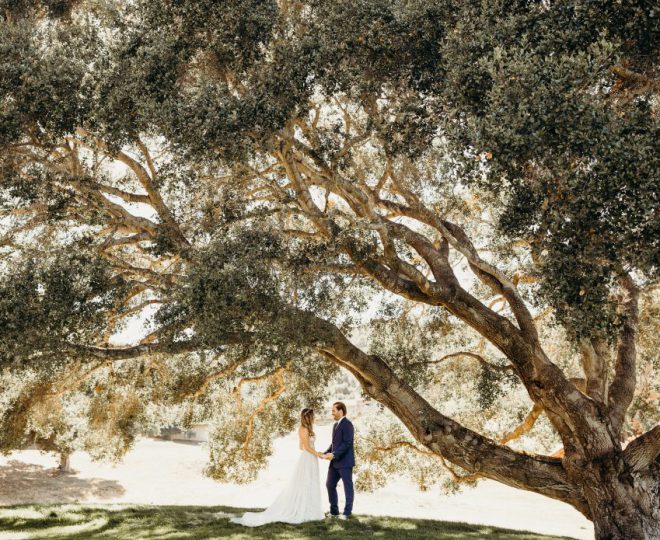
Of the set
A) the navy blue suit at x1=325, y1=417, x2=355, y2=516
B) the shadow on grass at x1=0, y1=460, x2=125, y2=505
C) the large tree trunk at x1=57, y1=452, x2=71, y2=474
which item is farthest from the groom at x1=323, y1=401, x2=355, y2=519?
the large tree trunk at x1=57, y1=452, x2=71, y2=474

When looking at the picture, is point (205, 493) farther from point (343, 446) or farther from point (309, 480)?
point (343, 446)

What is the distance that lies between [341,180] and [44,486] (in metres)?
23.8

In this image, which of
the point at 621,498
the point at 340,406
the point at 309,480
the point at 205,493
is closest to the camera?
the point at 621,498

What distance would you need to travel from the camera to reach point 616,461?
889 cm

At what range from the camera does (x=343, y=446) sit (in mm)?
9922

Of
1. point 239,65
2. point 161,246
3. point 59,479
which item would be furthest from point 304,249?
point 59,479

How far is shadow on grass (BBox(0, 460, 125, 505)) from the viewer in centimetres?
2466

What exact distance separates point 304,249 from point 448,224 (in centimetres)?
266

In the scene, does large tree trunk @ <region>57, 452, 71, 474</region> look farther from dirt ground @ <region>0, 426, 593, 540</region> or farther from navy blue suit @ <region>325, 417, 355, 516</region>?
navy blue suit @ <region>325, 417, 355, 516</region>

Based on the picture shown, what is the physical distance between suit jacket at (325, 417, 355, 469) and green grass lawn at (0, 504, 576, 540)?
35.0 inches

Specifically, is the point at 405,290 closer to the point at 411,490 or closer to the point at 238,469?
the point at 238,469

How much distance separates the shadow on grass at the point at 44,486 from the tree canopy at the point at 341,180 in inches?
644

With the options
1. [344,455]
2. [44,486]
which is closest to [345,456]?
[344,455]

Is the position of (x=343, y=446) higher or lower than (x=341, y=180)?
lower
